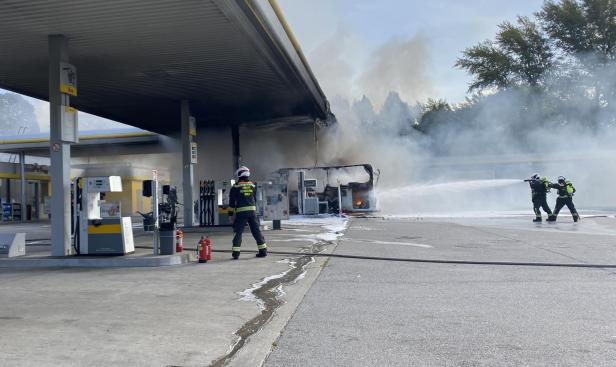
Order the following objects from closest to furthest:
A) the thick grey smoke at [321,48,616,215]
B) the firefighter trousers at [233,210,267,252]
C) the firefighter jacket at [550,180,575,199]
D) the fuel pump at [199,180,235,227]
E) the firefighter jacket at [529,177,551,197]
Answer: the firefighter trousers at [233,210,267,252], the fuel pump at [199,180,235,227], the firefighter jacket at [550,180,575,199], the firefighter jacket at [529,177,551,197], the thick grey smoke at [321,48,616,215]

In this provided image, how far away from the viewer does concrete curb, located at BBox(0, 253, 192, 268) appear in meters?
8.99

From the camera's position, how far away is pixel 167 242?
9.47 m

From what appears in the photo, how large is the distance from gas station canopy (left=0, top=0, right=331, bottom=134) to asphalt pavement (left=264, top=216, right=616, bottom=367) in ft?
17.4

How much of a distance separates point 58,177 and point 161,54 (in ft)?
12.9

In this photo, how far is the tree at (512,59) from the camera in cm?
4131

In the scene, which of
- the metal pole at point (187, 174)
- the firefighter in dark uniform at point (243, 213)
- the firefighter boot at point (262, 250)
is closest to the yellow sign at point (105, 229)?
the firefighter in dark uniform at point (243, 213)

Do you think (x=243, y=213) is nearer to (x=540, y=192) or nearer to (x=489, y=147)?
(x=540, y=192)

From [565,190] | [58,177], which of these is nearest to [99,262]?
[58,177]

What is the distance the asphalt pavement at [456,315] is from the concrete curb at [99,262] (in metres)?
2.67

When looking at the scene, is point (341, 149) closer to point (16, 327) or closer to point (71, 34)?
point (71, 34)

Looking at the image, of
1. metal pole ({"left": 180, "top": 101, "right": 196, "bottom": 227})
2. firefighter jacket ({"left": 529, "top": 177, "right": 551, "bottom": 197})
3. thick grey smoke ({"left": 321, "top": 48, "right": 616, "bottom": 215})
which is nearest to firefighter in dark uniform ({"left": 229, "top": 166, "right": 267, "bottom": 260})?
metal pole ({"left": 180, "top": 101, "right": 196, "bottom": 227})

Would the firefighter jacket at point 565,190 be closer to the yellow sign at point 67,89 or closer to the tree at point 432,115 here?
the yellow sign at point 67,89

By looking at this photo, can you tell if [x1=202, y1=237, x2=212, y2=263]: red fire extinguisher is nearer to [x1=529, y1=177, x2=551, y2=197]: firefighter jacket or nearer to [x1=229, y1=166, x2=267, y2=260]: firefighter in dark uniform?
[x1=229, y1=166, x2=267, y2=260]: firefighter in dark uniform

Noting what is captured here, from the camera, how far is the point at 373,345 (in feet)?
13.8
